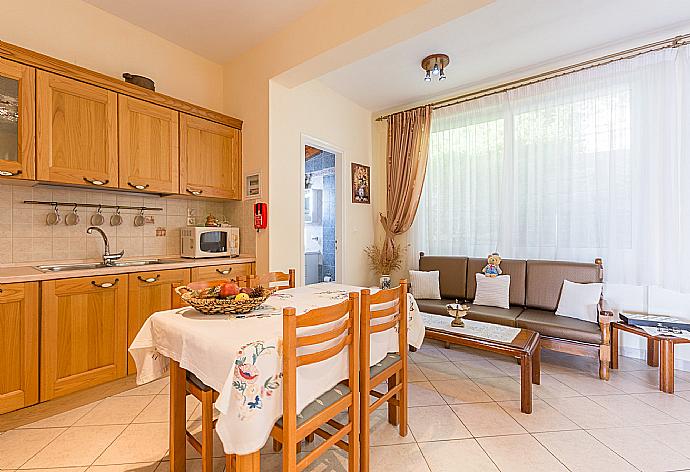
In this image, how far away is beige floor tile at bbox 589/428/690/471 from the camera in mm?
1624

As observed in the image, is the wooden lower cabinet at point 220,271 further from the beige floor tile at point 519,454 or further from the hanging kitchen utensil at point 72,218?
the beige floor tile at point 519,454

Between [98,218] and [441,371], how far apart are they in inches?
125

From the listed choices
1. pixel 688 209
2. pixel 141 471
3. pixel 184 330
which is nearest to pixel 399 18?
pixel 184 330

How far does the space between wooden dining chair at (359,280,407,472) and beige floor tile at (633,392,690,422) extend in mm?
1752

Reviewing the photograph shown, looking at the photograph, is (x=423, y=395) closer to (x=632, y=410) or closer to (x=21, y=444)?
(x=632, y=410)

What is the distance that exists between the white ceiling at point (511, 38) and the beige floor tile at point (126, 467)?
11.5 ft

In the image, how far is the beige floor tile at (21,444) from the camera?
166cm

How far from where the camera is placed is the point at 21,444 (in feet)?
5.86

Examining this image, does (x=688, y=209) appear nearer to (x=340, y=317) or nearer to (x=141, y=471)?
(x=340, y=317)

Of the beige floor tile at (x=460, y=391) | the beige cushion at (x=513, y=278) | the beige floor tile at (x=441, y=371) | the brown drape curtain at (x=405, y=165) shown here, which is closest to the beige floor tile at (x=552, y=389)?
the beige floor tile at (x=460, y=391)

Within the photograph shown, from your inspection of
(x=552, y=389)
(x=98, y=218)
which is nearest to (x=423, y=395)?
(x=552, y=389)

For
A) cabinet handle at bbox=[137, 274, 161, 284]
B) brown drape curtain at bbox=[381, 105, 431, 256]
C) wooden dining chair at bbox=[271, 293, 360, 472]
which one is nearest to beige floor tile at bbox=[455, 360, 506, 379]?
wooden dining chair at bbox=[271, 293, 360, 472]

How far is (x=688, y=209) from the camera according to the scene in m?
2.71

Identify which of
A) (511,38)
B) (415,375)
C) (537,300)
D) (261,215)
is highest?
(511,38)
